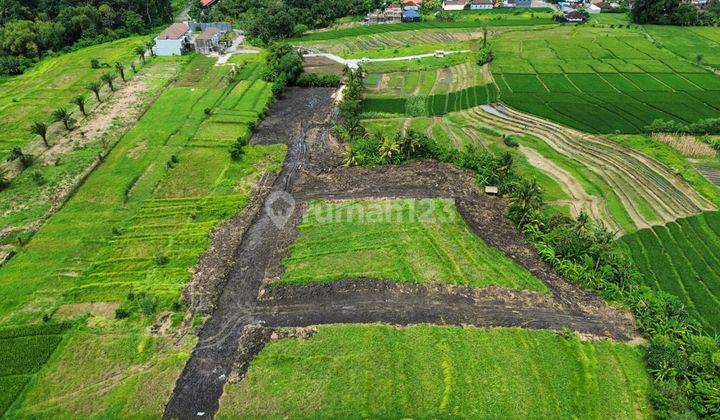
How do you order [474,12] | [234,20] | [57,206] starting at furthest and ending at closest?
[474,12] < [234,20] < [57,206]

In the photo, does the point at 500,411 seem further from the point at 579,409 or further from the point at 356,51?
the point at 356,51

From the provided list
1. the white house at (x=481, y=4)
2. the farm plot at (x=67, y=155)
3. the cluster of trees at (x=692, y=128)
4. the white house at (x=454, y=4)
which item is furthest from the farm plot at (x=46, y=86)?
the white house at (x=481, y=4)

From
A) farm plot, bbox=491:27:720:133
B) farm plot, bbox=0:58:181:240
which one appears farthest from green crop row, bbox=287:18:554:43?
farm plot, bbox=0:58:181:240

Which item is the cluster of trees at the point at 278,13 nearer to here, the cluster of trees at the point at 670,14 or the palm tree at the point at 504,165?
the cluster of trees at the point at 670,14

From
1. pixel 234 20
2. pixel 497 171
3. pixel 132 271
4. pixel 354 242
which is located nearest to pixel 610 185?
pixel 497 171

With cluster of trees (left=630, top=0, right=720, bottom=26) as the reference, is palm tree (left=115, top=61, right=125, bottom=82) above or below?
below

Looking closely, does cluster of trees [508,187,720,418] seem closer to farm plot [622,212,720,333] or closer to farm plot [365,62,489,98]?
farm plot [622,212,720,333]
